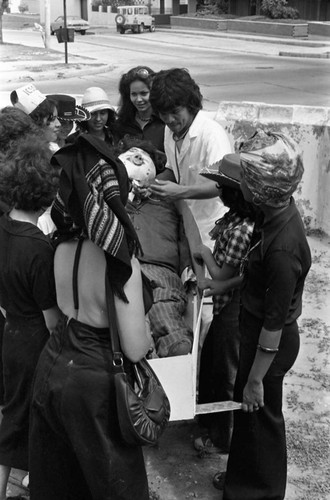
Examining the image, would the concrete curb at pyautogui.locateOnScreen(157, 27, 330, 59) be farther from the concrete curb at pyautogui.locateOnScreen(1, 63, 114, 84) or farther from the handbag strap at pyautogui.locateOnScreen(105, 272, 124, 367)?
the handbag strap at pyautogui.locateOnScreen(105, 272, 124, 367)

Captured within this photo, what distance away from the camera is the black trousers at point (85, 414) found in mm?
2584

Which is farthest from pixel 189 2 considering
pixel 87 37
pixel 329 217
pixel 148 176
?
pixel 148 176

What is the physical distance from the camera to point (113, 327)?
253cm

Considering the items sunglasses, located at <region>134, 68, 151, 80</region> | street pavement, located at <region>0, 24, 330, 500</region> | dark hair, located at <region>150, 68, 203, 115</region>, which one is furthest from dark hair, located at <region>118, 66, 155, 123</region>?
street pavement, located at <region>0, 24, 330, 500</region>

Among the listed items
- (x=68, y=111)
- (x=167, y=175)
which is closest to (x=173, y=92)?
(x=167, y=175)

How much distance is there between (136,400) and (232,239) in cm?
99

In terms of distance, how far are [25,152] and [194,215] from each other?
1.57 meters

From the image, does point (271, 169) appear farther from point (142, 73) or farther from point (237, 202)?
point (142, 73)

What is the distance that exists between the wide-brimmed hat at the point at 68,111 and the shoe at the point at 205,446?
2.36 m

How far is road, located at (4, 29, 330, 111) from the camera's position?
1706 centimetres

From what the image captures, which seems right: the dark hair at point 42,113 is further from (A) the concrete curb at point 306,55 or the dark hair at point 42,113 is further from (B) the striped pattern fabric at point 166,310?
(A) the concrete curb at point 306,55

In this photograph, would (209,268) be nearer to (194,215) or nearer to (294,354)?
→ (294,354)

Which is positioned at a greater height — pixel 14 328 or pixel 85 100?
pixel 85 100

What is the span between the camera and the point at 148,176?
4.02 meters
